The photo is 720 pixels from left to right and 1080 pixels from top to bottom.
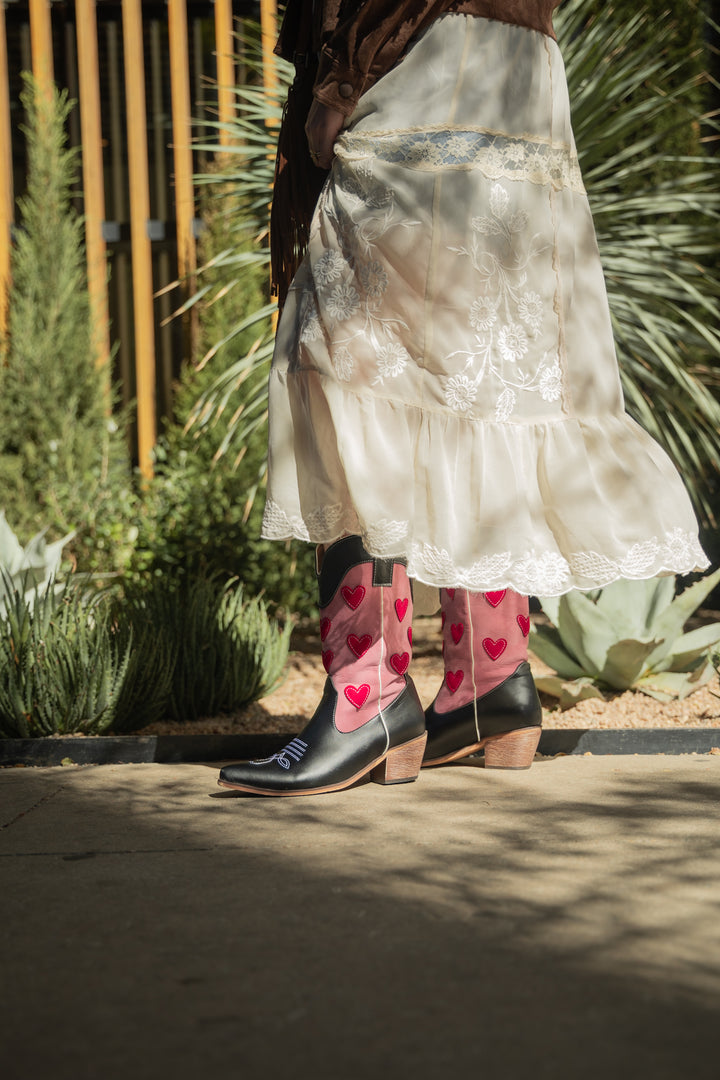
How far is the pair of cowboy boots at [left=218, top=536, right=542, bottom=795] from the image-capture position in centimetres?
176

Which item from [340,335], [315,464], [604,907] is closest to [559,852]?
[604,907]

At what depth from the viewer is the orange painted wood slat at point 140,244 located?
19.1ft

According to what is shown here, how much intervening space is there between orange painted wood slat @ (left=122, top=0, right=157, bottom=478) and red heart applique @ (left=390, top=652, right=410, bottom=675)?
4.14 meters

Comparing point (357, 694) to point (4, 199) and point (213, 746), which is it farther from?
point (4, 199)

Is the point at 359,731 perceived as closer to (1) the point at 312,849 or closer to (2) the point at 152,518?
(1) the point at 312,849

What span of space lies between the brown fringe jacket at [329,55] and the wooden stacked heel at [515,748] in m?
0.96

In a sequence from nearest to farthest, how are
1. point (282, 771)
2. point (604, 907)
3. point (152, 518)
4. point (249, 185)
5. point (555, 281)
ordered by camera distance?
point (604, 907)
point (282, 771)
point (555, 281)
point (249, 185)
point (152, 518)

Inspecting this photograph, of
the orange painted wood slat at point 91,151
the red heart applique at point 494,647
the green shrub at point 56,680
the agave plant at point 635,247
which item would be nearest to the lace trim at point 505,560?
the red heart applique at point 494,647

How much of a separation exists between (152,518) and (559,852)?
3.29m

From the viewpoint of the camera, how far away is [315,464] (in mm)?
1763

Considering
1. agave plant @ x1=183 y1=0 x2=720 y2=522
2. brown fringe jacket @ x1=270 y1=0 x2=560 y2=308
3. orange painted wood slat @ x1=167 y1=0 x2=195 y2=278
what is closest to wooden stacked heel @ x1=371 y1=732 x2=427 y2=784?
brown fringe jacket @ x1=270 y1=0 x2=560 y2=308

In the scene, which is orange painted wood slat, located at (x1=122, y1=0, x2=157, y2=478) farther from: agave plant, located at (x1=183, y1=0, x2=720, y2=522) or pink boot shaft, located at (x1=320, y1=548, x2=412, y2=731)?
pink boot shaft, located at (x1=320, y1=548, x2=412, y2=731)

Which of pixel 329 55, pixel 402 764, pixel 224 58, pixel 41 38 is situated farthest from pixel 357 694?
pixel 41 38

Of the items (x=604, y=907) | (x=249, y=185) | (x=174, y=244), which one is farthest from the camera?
(x=174, y=244)
